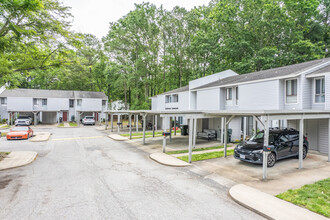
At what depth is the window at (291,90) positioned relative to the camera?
507 inches

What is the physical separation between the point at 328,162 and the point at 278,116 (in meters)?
4.80

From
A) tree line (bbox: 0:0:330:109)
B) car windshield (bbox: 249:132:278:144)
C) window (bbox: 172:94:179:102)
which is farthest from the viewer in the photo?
window (bbox: 172:94:179:102)

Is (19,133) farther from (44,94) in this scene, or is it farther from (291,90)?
(291,90)

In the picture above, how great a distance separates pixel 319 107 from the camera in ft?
39.2

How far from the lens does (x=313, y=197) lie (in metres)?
5.70

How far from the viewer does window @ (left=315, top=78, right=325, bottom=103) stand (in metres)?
11.9

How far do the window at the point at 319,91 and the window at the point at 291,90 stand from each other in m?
1.13

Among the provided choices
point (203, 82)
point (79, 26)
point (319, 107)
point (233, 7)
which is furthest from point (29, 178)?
point (233, 7)

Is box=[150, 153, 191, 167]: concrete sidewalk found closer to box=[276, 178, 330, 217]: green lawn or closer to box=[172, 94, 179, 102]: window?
box=[276, 178, 330, 217]: green lawn

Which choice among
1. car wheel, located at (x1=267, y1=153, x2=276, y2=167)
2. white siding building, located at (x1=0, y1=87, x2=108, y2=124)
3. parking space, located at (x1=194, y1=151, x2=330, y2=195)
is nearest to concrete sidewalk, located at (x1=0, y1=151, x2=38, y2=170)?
parking space, located at (x1=194, y1=151, x2=330, y2=195)

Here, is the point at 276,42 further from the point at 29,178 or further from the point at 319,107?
the point at 29,178

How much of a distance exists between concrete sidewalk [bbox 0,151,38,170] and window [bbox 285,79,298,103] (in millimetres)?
16443

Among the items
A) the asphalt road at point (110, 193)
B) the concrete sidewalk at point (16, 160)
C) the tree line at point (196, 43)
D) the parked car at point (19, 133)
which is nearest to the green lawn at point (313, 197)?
the asphalt road at point (110, 193)

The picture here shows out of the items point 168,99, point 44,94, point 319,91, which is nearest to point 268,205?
point 319,91
